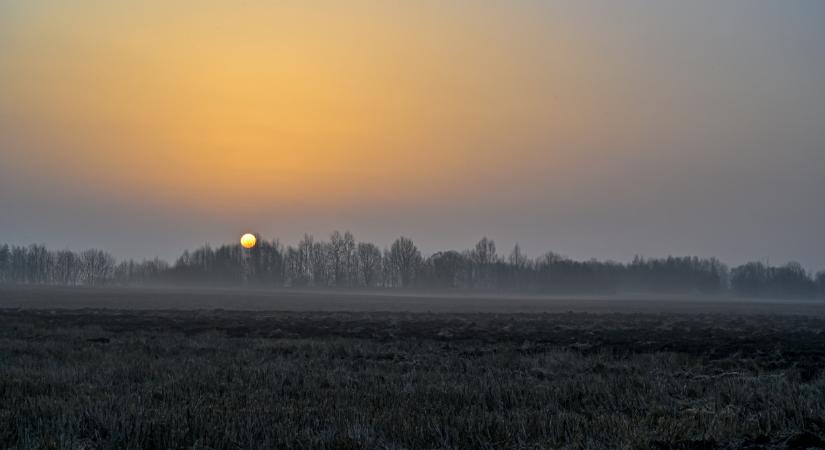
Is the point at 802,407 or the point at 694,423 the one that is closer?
the point at 694,423

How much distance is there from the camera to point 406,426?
7.50 m

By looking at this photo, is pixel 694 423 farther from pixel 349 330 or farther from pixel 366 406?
pixel 349 330

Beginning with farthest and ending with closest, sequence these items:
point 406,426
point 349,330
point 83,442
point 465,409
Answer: point 349,330 → point 465,409 → point 406,426 → point 83,442

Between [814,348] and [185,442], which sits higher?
[185,442]

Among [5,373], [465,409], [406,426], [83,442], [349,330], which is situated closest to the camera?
[83,442]

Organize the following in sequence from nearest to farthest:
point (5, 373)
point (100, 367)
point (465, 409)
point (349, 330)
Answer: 1. point (465, 409)
2. point (5, 373)
3. point (100, 367)
4. point (349, 330)

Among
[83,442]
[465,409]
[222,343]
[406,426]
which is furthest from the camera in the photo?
[222,343]

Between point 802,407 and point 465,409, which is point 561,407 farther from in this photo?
point 802,407

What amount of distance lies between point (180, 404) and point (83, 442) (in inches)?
96.5

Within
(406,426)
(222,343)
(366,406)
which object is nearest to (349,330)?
(222,343)

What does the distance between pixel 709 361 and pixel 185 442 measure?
15332mm

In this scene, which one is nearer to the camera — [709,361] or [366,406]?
[366,406]

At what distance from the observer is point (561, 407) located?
30.3ft

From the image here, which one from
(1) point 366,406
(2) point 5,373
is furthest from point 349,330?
(1) point 366,406
